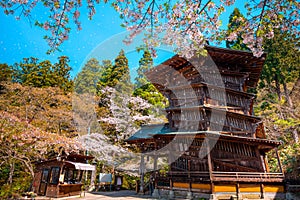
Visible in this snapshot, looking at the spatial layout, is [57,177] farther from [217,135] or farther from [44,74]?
[44,74]

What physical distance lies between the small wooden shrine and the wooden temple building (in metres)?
4.67

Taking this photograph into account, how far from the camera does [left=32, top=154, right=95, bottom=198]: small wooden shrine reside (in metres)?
12.6

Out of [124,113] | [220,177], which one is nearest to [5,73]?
[124,113]

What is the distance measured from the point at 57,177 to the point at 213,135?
997cm

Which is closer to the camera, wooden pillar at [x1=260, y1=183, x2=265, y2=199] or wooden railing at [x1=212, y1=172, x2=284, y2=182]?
wooden railing at [x1=212, y1=172, x2=284, y2=182]

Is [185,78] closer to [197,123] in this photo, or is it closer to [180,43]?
[197,123]

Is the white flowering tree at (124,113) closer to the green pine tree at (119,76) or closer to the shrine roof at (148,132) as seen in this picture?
the green pine tree at (119,76)

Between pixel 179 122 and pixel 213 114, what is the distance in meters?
2.34

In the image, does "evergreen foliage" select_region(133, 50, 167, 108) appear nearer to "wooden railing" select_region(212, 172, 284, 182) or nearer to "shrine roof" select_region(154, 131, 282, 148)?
"shrine roof" select_region(154, 131, 282, 148)

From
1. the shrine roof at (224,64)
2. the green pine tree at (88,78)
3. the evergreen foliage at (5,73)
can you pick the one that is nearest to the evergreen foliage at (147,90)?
the green pine tree at (88,78)

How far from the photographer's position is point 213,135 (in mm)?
11266

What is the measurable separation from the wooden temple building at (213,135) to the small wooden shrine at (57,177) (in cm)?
467

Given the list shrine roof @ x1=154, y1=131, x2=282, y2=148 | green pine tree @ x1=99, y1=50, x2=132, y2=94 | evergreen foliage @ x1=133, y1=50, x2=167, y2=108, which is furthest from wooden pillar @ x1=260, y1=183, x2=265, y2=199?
green pine tree @ x1=99, y1=50, x2=132, y2=94

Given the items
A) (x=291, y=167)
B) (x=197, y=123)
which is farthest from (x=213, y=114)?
(x=291, y=167)
